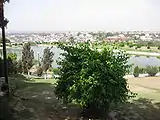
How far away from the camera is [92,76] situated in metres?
16.8

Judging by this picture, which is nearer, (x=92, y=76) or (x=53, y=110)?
(x=92, y=76)

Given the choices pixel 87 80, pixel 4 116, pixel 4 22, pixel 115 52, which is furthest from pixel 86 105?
pixel 4 22

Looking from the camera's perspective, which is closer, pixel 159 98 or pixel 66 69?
pixel 66 69

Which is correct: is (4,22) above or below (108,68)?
above

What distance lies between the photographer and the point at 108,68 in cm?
1691

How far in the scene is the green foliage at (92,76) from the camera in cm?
1648

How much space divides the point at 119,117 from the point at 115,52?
4.02m

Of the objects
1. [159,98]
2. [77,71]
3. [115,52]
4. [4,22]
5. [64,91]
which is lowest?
[159,98]

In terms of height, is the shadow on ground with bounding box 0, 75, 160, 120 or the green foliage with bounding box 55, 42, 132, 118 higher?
the green foliage with bounding box 55, 42, 132, 118

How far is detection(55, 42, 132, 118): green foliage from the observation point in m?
16.5

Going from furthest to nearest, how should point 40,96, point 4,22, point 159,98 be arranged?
point 159,98 < point 40,96 < point 4,22

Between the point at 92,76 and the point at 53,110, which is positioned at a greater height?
the point at 92,76

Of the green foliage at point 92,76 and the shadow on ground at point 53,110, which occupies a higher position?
the green foliage at point 92,76

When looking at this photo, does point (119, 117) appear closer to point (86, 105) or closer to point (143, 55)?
point (86, 105)
